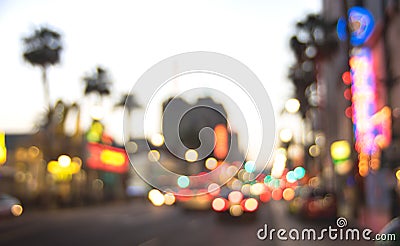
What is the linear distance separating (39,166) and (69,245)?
44027 mm

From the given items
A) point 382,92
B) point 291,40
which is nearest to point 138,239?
point 382,92

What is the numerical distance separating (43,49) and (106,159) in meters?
19.1

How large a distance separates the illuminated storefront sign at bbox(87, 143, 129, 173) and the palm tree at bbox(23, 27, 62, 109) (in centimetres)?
1101

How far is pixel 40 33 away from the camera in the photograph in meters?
50.8

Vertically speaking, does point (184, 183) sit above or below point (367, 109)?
below

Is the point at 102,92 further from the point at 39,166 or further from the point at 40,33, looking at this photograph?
the point at 40,33

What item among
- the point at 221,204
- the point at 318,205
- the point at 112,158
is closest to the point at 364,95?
the point at 318,205

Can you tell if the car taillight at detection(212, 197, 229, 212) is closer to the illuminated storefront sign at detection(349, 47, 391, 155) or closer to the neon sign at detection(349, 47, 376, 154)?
the illuminated storefront sign at detection(349, 47, 391, 155)

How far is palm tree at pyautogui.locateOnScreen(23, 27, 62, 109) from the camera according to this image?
50894 mm

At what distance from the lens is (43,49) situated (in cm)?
5103

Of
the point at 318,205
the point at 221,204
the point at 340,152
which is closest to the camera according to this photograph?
the point at 221,204

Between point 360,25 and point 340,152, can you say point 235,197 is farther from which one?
point 340,152

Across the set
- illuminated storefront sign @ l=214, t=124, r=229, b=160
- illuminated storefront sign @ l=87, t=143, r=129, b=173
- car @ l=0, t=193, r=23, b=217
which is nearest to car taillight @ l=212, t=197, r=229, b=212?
car @ l=0, t=193, r=23, b=217

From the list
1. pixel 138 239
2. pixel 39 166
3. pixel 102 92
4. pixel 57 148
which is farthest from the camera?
pixel 102 92
